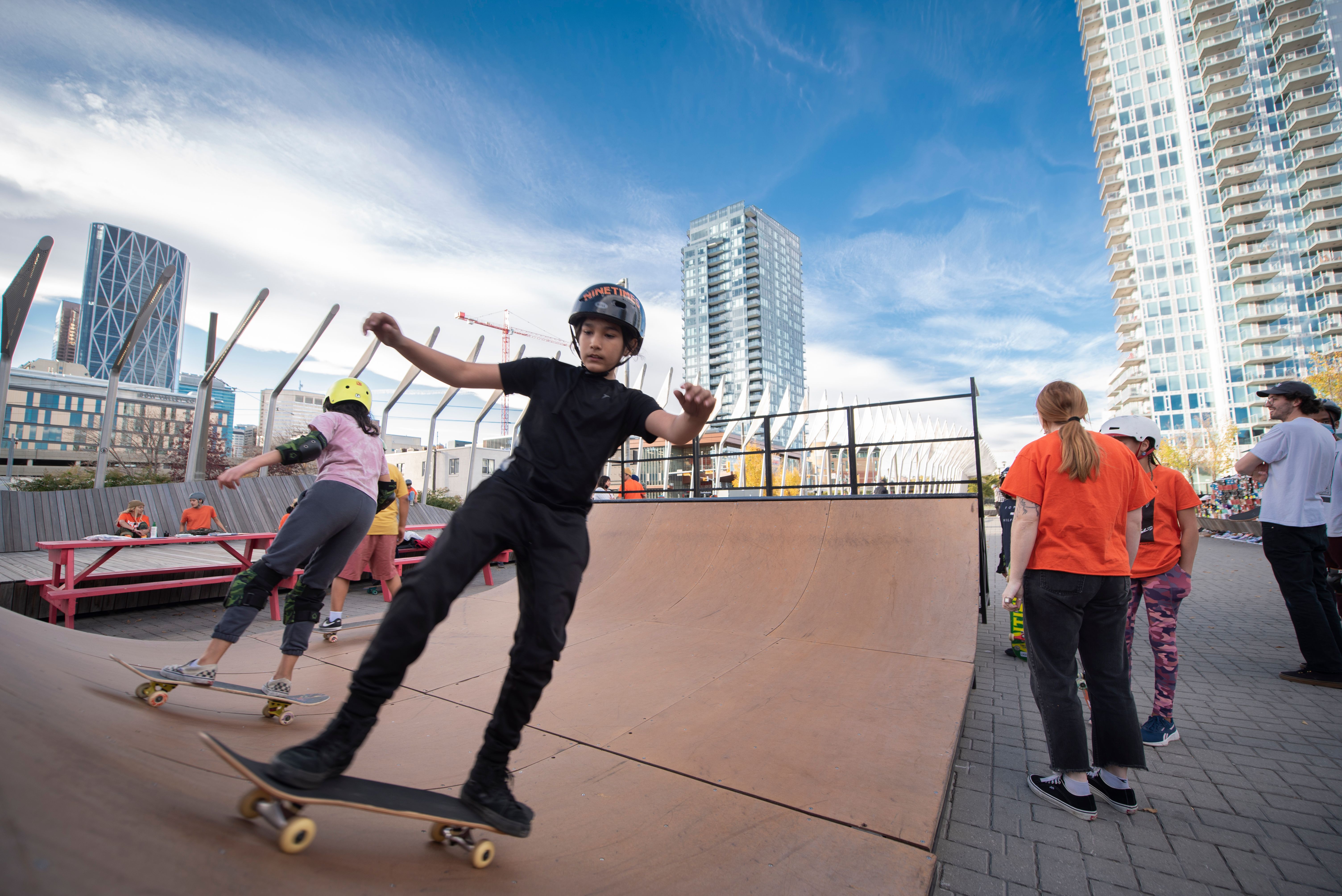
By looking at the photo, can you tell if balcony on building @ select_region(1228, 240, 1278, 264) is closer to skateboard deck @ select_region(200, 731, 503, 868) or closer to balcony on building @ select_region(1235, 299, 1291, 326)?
balcony on building @ select_region(1235, 299, 1291, 326)

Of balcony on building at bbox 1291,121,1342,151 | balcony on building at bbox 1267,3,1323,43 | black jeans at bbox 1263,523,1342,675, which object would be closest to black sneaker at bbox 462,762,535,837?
black jeans at bbox 1263,523,1342,675

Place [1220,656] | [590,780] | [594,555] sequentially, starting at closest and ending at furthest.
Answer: [590,780] → [1220,656] → [594,555]

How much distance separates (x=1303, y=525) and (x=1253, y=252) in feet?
248

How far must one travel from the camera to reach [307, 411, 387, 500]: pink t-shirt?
3137 millimetres

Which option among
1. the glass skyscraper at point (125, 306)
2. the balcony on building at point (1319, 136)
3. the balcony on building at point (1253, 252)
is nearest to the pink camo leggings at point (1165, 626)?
the balcony on building at point (1253, 252)

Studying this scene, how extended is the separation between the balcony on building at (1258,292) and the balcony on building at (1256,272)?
328mm

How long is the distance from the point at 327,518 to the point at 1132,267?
83294 millimetres

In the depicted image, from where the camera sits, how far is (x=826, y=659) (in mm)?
3803

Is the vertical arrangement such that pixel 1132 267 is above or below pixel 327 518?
above

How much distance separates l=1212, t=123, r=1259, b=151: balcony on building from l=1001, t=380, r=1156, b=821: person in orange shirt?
8267cm

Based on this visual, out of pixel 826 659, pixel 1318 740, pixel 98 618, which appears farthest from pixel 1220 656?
pixel 98 618

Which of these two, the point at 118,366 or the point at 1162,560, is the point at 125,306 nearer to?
the point at 118,366

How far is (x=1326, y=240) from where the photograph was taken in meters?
50.2

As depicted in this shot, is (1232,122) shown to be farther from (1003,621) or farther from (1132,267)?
(1003,621)
